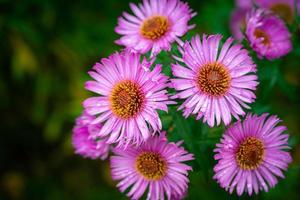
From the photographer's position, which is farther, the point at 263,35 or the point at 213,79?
the point at 263,35

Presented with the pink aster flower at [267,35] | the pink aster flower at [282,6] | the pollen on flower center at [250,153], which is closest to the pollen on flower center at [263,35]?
the pink aster flower at [267,35]

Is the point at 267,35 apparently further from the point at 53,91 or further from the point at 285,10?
the point at 53,91

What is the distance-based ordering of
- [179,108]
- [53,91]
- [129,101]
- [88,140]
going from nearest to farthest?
[179,108] → [129,101] → [88,140] → [53,91]

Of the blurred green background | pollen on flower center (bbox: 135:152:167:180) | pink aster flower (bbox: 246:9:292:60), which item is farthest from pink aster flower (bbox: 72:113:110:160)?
the blurred green background

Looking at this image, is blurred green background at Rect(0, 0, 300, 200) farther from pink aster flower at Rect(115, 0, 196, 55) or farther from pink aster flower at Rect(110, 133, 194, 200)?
pink aster flower at Rect(110, 133, 194, 200)

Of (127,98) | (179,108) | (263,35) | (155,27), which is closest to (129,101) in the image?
(127,98)

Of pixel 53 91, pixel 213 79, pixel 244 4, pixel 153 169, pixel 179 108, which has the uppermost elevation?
pixel 244 4

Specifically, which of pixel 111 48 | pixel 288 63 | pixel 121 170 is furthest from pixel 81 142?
pixel 111 48

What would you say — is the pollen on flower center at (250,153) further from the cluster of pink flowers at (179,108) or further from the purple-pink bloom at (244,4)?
the purple-pink bloom at (244,4)
